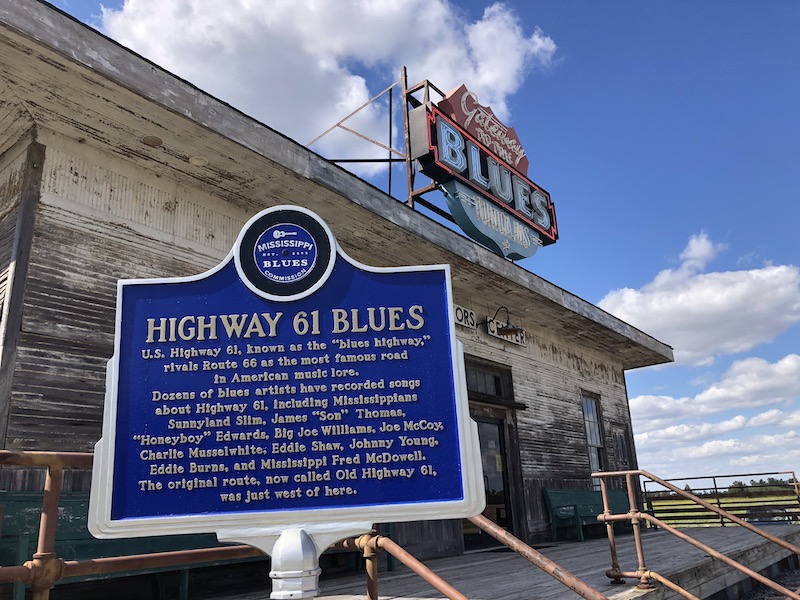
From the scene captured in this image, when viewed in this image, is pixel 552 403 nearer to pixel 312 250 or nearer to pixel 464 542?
pixel 464 542

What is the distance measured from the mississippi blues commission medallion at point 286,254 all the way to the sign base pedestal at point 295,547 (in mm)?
964

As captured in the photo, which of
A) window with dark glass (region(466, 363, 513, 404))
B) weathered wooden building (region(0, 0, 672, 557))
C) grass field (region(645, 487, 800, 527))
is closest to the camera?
weathered wooden building (region(0, 0, 672, 557))

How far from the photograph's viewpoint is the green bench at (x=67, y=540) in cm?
440

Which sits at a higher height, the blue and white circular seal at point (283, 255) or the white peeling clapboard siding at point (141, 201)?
the white peeling clapboard siding at point (141, 201)

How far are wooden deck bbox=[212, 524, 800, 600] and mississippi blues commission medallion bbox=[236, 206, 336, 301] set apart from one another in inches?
122

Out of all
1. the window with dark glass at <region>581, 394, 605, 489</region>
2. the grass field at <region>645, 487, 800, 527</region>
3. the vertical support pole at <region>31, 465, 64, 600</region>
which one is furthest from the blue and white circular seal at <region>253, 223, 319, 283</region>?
the grass field at <region>645, 487, 800, 527</region>

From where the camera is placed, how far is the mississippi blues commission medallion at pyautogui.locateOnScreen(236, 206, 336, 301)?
2.69m

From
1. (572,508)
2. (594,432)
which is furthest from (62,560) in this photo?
(594,432)

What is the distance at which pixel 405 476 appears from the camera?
2.47 metres

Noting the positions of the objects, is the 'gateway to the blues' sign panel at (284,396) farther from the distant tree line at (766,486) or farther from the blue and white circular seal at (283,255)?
the distant tree line at (766,486)

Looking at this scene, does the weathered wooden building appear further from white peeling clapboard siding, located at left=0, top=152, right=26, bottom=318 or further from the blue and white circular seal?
the blue and white circular seal

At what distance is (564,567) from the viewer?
6969 mm

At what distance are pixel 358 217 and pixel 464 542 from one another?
5.22 meters

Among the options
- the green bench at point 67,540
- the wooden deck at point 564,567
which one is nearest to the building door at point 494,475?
the wooden deck at point 564,567
